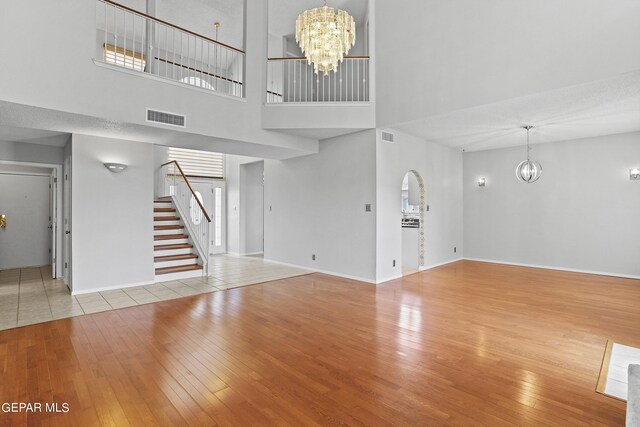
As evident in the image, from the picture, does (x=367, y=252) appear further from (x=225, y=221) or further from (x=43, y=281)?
(x=43, y=281)

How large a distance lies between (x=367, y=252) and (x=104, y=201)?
15.3 feet

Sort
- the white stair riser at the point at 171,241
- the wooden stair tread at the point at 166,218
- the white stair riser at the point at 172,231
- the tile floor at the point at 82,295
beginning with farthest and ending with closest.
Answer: the wooden stair tread at the point at 166,218
the white stair riser at the point at 172,231
the white stair riser at the point at 171,241
the tile floor at the point at 82,295

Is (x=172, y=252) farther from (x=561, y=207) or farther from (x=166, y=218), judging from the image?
(x=561, y=207)

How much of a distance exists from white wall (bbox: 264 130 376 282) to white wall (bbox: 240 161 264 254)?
136 centimetres

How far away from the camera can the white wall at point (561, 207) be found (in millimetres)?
6395

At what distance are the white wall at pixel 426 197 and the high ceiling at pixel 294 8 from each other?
9.40 feet

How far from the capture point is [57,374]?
8.96ft

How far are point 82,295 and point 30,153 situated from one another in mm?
3129

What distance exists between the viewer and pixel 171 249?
6711mm

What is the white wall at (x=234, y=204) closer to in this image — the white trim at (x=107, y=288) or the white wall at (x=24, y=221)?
the white trim at (x=107, y=288)

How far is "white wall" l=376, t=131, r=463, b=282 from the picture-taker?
6098 millimetres

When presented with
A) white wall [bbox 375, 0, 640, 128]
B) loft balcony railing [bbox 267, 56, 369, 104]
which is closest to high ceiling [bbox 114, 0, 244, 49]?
loft balcony railing [bbox 267, 56, 369, 104]

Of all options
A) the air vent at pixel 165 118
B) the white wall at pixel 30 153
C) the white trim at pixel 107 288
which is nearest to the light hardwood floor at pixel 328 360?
the white trim at pixel 107 288

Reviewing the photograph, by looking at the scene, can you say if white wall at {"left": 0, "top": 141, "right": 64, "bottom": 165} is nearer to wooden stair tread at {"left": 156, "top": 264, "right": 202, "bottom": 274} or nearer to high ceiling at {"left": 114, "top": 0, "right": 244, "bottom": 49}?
wooden stair tread at {"left": 156, "top": 264, "right": 202, "bottom": 274}
